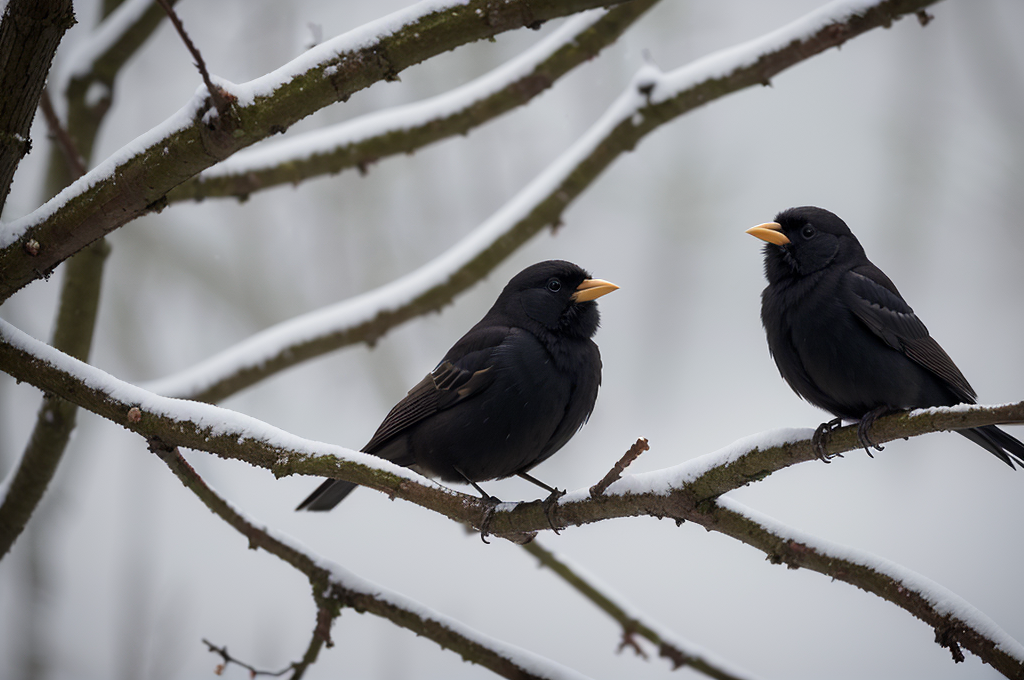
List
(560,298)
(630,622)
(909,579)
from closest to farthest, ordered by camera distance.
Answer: (909,579), (560,298), (630,622)

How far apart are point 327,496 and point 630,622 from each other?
5.79 ft

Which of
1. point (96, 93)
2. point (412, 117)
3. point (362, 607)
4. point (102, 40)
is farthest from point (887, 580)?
point (102, 40)

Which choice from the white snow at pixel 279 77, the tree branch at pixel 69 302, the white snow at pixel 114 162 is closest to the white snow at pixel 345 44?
the white snow at pixel 279 77

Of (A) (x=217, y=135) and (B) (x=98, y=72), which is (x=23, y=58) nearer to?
(A) (x=217, y=135)

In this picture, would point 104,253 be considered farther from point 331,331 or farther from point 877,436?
point 877,436

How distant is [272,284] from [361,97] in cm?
189

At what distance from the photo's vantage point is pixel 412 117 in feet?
16.3

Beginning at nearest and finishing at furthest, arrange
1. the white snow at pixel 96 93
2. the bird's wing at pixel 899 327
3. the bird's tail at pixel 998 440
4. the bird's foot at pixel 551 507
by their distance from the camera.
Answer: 1. the bird's foot at pixel 551 507
2. the bird's tail at pixel 998 440
3. the bird's wing at pixel 899 327
4. the white snow at pixel 96 93

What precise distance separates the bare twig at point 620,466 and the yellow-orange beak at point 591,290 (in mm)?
1329

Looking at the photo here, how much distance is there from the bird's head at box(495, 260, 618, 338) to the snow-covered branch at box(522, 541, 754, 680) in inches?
44.8

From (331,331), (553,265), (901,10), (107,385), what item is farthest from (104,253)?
(901,10)

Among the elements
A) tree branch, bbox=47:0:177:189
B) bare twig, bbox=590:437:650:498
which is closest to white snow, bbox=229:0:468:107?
bare twig, bbox=590:437:650:498

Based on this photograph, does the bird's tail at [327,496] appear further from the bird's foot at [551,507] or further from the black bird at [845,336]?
the black bird at [845,336]

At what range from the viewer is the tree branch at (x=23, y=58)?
2.55 metres
